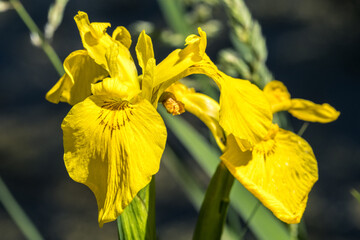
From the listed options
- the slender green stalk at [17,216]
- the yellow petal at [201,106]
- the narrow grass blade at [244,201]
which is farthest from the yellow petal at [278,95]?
the slender green stalk at [17,216]

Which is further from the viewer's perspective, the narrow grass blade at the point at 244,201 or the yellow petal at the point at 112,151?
the narrow grass blade at the point at 244,201

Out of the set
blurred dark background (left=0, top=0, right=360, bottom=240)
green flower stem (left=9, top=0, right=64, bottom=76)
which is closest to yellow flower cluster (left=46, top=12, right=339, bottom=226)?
green flower stem (left=9, top=0, right=64, bottom=76)

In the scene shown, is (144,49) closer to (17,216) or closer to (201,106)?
(201,106)

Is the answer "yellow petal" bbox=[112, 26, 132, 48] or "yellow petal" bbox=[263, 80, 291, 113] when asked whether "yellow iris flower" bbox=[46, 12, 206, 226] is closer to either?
"yellow petal" bbox=[112, 26, 132, 48]

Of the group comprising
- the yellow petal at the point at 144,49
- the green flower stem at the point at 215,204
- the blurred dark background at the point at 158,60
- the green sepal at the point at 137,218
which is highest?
the yellow petal at the point at 144,49

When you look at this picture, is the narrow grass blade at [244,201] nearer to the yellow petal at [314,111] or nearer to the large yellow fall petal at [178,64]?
the yellow petal at [314,111]

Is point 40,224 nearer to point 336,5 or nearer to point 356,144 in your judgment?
point 356,144

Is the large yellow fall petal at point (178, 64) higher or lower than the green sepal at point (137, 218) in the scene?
higher
